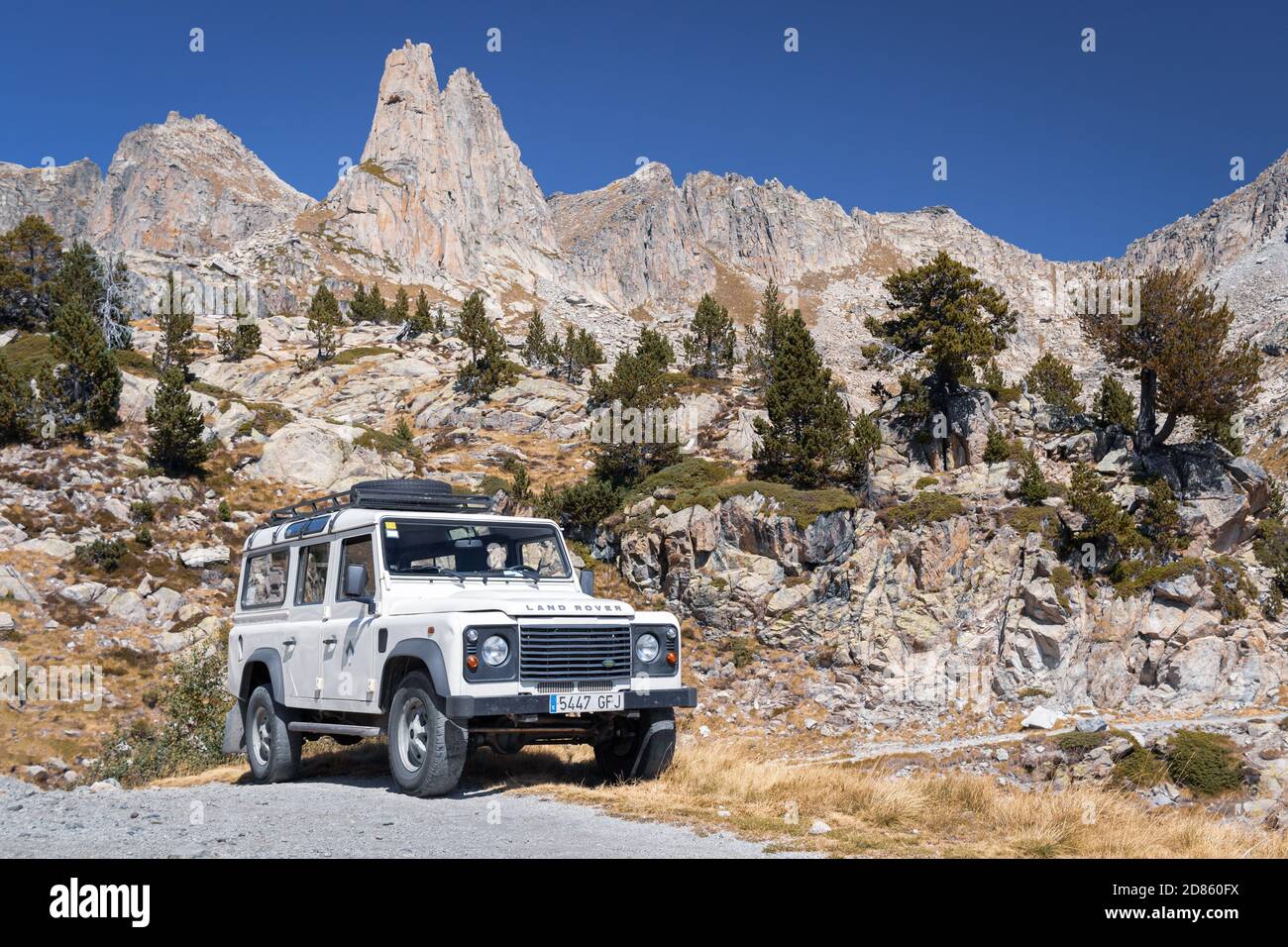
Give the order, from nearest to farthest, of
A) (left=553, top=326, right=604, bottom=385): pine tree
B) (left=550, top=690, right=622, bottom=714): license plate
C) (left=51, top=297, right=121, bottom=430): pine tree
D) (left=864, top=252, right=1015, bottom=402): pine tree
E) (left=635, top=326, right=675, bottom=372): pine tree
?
(left=550, top=690, right=622, bottom=714): license plate → (left=864, top=252, right=1015, bottom=402): pine tree → (left=51, top=297, right=121, bottom=430): pine tree → (left=635, top=326, right=675, bottom=372): pine tree → (left=553, top=326, right=604, bottom=385): pine tree

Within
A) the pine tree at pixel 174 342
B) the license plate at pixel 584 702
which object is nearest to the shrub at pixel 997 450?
the license plate at pixel 584 702

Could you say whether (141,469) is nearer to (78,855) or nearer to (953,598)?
(953,598)

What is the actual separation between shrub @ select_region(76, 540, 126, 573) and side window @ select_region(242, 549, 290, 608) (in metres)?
23.8

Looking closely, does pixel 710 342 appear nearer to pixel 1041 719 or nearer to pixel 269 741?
pixel 1041 719

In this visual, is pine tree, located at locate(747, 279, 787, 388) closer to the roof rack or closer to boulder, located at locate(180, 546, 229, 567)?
boulder, located at locate(180, 546, 229, 567)

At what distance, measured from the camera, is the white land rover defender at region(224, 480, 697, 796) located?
28.6 feet

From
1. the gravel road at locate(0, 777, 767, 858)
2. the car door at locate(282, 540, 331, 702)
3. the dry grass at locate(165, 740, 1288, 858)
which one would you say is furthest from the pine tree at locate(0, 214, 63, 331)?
the dry grass at locate(165, 740, 1288, 858)

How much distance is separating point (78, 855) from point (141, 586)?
30595 mm

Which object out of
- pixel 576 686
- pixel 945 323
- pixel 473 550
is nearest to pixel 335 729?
pixel 473 550

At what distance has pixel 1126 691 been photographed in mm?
28531

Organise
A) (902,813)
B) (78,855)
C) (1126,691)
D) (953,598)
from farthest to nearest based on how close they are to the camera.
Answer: (953,598), (1126,691), (902,813), (78,855)

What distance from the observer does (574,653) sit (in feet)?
29.9
